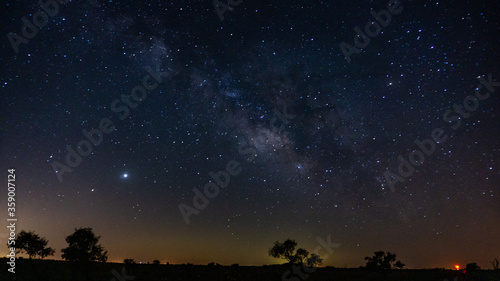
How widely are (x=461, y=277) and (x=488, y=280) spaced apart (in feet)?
11.7

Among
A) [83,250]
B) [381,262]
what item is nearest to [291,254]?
[381,262]

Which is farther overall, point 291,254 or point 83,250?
point 291,254

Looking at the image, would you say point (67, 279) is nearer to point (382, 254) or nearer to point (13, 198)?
point (13, 198)

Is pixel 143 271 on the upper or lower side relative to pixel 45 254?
lower

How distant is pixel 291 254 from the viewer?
5684 cm

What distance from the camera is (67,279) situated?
1480 inches

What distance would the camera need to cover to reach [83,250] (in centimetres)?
3878

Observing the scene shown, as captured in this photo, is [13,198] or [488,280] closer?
[13,198]

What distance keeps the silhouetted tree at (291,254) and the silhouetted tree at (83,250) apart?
96.6 feet

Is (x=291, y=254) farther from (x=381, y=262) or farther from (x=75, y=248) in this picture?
(x=75, y=248)

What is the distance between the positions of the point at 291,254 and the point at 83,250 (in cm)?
3430

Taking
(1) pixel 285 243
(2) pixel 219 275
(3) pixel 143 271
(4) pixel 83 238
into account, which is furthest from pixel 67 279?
(1) pixel 285 243

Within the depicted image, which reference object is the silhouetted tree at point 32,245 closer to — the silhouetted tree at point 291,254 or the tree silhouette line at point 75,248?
the tree silhouette line at point 75,248

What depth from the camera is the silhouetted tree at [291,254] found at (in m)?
56.6
